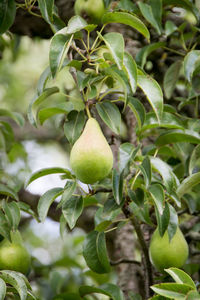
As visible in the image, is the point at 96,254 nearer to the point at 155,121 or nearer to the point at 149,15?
the point at 155,121

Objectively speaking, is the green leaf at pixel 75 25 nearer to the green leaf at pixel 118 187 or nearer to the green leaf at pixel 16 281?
Answer: the green leaf at pixel 118 187

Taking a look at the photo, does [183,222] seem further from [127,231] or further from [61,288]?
[61,288]

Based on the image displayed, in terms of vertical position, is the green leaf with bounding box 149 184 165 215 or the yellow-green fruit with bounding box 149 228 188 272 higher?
the green leaf with bounding box 149 184 165 215

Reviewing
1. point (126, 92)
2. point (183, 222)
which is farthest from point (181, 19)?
point (126, 92)

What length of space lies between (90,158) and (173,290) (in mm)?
292

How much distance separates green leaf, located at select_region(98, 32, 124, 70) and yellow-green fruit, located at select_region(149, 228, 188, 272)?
1.41 ft

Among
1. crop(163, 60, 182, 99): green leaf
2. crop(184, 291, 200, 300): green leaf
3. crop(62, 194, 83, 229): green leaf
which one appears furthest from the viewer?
crop(163, 60, 182, 99): green leaf

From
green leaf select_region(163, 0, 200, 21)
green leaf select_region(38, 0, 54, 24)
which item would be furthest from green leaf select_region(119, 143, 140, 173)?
green leaf select_region(163, 0, 200, 21)

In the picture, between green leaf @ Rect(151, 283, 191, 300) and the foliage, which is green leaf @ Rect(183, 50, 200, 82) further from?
green leaf @ Rect(151, 283, 191, 300)

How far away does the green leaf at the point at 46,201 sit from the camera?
107 centimetres

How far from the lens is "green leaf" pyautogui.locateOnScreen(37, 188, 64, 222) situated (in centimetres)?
107

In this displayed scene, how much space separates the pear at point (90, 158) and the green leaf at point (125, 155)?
0.03 m

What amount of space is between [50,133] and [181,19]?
1044mm

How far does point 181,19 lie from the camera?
1.68 meters
